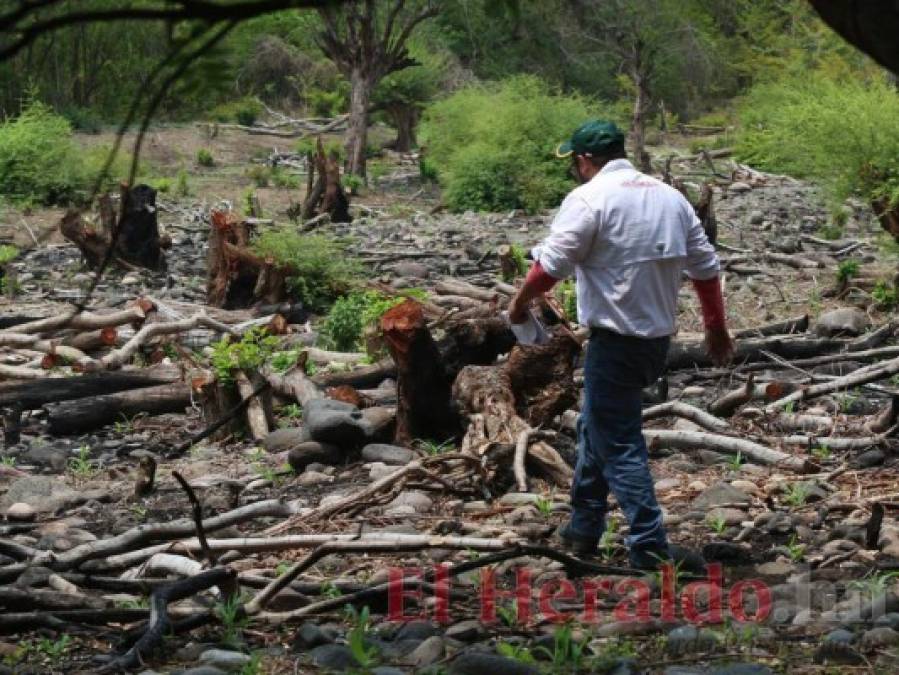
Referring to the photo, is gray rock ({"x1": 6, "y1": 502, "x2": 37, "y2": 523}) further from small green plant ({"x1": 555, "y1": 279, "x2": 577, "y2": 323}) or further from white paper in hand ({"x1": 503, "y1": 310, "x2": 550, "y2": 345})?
small green plant ({"x1": 555, "y1": 279, "x2": 577, "y2": 323})

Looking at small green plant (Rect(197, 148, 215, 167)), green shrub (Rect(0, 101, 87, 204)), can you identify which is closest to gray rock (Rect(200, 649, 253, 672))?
green shrub (Rect(0, 101, 87, 204))

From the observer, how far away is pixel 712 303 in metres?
6.25

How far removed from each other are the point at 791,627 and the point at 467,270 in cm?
1305

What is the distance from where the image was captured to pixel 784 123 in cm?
2175

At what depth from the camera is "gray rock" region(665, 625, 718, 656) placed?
16.0 ft

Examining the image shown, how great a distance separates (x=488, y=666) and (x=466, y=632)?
52cm

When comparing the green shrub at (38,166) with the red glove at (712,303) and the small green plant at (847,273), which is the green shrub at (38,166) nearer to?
the small green plant at (847,273)

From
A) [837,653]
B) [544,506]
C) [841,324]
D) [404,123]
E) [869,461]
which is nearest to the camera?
[837,653]

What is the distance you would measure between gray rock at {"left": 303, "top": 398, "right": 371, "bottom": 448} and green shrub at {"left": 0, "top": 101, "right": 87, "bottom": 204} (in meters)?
18.2

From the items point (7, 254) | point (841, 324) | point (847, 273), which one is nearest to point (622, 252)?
point (841, 324)

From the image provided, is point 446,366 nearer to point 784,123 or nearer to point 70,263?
point 70,263

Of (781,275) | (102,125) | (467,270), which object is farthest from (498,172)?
(102,125)

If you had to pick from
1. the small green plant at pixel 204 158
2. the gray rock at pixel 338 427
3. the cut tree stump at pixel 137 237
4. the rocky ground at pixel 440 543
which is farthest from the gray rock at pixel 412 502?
the small green plant at pixel 204 158

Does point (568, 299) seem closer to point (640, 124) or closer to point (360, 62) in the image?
point (640, 124)
